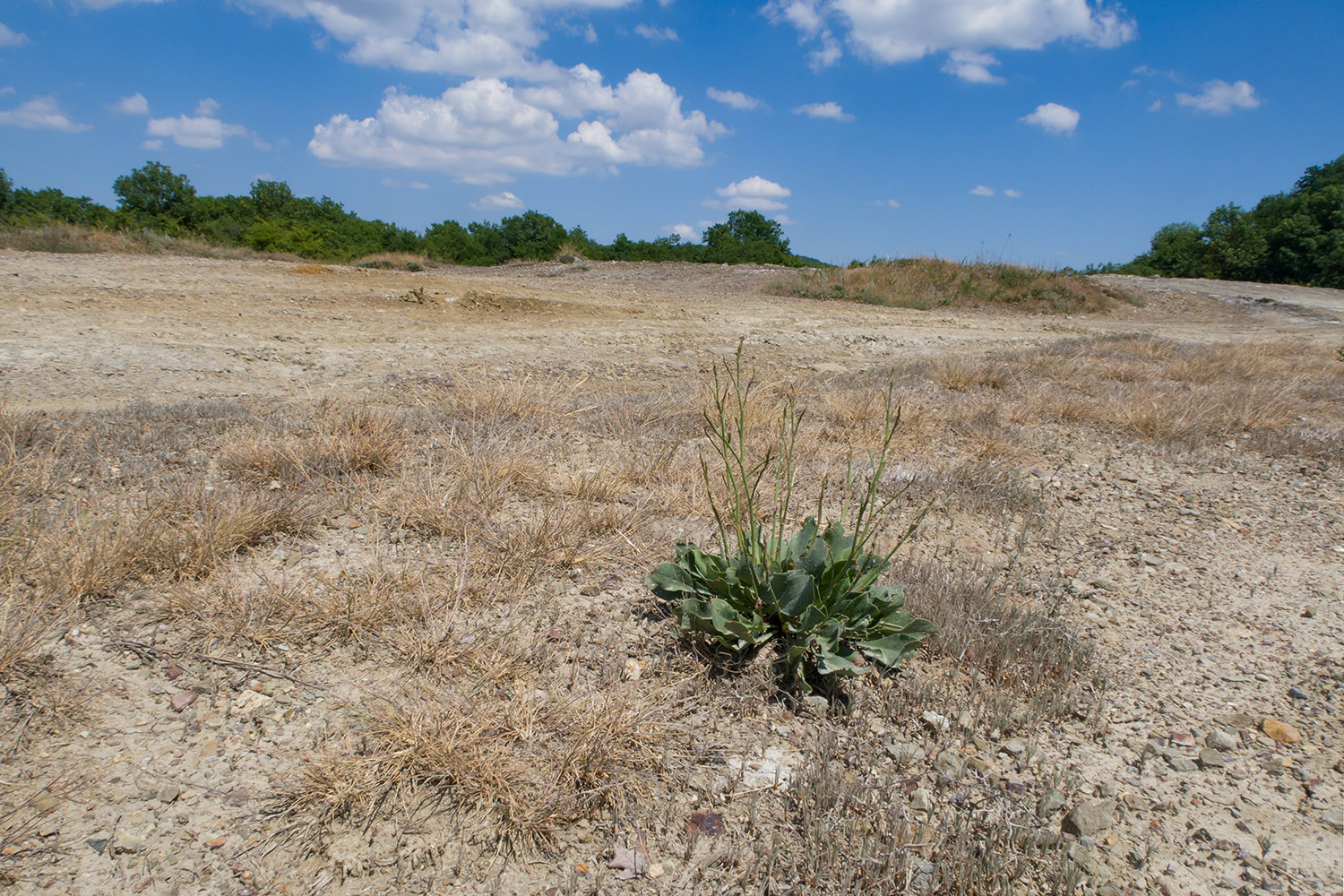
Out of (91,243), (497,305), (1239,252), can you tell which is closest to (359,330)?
(497,305)

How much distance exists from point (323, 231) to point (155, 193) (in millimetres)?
7067

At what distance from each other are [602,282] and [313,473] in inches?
488

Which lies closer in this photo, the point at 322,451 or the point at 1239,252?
the point at 322,451

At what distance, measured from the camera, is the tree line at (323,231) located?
78.7ft

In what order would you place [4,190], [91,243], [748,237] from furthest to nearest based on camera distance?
[748,237] → [4,190] → [91,243]

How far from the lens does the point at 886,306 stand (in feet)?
42.7

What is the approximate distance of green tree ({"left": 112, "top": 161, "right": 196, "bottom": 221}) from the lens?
26719 millimetres

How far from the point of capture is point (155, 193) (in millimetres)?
27266

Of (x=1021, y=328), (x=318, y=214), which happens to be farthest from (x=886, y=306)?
(x=318, y=214)

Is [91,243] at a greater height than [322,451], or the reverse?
[91,243]

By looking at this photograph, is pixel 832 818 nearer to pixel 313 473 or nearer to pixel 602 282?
pixel 313 473

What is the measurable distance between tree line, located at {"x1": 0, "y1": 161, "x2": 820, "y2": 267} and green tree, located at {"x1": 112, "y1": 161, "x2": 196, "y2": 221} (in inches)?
1.1

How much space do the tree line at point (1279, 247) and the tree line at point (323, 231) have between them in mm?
18681

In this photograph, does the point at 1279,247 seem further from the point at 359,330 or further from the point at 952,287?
the point at 359,330
